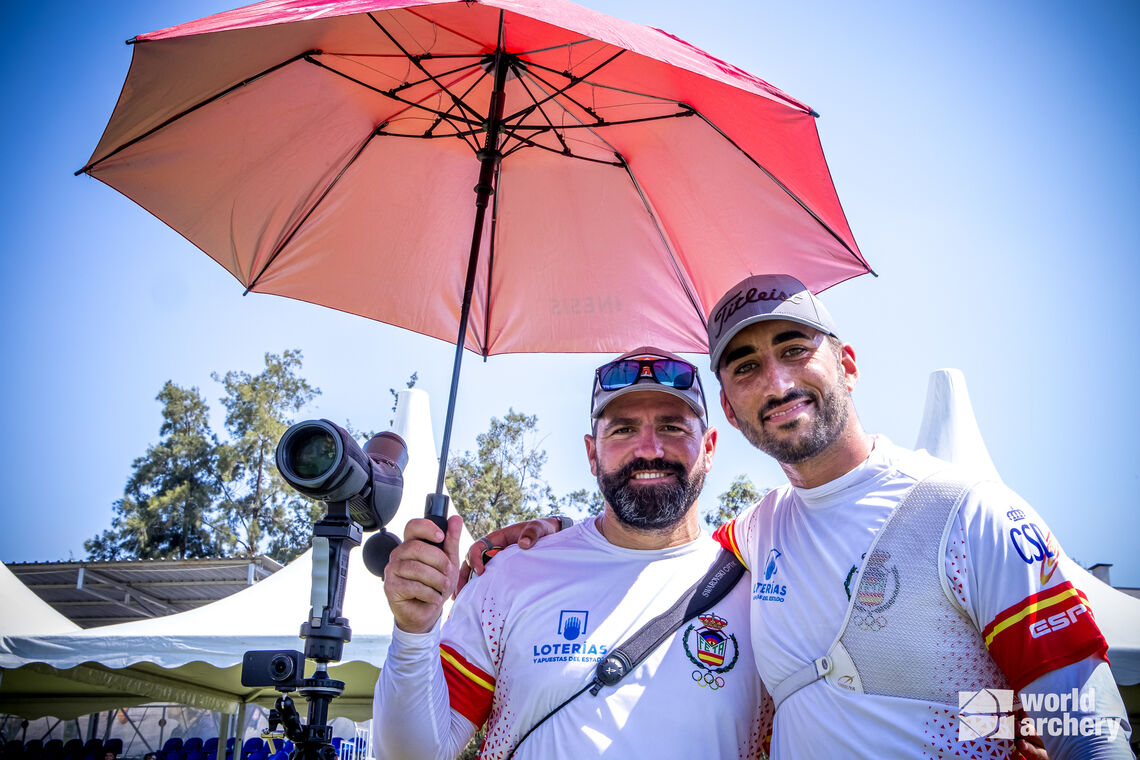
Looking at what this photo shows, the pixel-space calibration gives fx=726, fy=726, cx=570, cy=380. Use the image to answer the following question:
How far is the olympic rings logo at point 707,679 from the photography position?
2150mm

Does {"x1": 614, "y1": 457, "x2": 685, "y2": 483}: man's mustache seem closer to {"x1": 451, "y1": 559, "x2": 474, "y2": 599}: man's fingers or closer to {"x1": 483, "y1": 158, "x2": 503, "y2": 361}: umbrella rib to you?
{"x1": 451, "y1": 559, "x2": 474, "y2": 599}: man's fingers

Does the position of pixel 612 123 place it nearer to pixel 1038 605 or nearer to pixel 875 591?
pixel 875 591

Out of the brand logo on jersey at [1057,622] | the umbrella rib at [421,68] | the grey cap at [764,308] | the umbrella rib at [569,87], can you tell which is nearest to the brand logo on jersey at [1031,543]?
the brand logo on jersey at [1057,622]

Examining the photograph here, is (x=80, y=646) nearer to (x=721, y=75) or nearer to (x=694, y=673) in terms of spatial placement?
(x=694, y=673)

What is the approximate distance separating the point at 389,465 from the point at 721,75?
4.61 feet

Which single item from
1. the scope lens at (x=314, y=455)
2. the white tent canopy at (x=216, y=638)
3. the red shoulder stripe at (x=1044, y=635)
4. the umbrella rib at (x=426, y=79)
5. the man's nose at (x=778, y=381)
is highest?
the umbrella rib at (x=426, y=79)

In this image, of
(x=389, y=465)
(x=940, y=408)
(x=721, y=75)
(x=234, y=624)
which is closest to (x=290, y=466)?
(x=389, y=465)

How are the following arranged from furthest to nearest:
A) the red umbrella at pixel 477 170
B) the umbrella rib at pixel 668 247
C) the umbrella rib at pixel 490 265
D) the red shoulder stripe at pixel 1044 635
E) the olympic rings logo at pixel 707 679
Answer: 1. the umbrella rib at pixel 490 265
2. the umbrella rib at pixel 668 247
3. the red umbrella at pixel 477 170
4. the olympic rings logo at pixel 707 679
5. the red shoulder stripe at pixel 1044 635

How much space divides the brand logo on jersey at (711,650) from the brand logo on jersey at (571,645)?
0.28m

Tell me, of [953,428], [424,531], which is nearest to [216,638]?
[424,531]

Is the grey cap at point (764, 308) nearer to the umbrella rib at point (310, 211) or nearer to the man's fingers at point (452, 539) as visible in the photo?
the man's fingers at point (452, 539)

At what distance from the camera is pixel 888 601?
1812 millimetres

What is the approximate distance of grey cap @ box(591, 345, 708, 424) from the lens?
266 cm

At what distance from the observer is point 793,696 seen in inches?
74.0
